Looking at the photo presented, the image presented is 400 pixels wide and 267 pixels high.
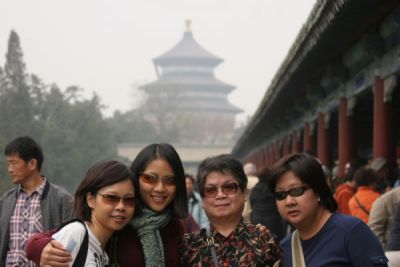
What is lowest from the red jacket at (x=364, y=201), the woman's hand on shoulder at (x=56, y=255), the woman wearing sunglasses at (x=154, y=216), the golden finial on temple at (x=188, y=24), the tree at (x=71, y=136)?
the woman's hand on shoulder at (x=56, y=255)

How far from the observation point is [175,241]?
356 centimetres

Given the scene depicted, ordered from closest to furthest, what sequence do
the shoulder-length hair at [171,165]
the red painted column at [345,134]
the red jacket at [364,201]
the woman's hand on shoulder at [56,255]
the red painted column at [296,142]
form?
1. the woman's hand on shoulder at [56,255]
2. the shoulder-length hair at [171,165]
3. the red jacket at [364,201]
4. the red painted column at [345,134]
5. the red painted column at [296,142]

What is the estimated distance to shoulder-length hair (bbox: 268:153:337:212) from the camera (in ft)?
11.0

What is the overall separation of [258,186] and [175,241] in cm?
449

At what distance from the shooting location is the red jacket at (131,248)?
11.1ft

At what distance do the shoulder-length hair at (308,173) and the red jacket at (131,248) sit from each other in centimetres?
46

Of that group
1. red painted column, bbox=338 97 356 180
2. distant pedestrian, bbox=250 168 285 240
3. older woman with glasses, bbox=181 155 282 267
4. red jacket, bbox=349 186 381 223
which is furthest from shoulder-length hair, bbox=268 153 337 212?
red painted column, bbox=338 97 356 180

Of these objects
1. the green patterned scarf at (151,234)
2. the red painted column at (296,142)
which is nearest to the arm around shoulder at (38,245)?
the green patterned scarf at (151,234)

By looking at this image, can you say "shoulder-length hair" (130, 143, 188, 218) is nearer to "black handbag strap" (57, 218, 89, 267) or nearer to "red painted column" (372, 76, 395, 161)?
"black handbag strap" (57, 218, 89, 267)

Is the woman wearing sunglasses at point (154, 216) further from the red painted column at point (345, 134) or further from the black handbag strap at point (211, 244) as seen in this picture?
the red painted column at point (345, 134)

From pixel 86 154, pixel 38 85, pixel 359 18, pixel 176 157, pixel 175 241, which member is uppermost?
pixel 38 85

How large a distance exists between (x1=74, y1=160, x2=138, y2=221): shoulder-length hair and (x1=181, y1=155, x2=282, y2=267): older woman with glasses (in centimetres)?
30

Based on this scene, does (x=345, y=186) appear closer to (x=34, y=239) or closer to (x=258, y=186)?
(x=258, y=186)

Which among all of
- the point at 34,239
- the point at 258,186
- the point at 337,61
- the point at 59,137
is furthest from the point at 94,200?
the point at 59,137
